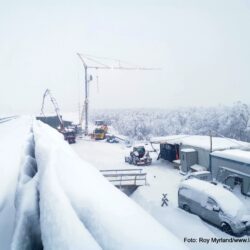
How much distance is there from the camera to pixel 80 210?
0.87 m

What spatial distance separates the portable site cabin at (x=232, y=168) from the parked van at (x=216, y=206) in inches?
Result: 142

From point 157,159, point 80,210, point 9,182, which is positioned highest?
point 80,210

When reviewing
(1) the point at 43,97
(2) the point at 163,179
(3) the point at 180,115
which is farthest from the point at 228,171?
(3) the point at 180,115

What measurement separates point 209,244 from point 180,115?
96.5m

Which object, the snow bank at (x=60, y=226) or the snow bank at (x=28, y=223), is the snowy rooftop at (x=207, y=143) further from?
the snow bank at (x=60, y=226)

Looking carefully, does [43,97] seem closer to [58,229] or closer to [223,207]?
[223,207]

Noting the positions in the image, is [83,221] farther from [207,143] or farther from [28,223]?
[207,143]

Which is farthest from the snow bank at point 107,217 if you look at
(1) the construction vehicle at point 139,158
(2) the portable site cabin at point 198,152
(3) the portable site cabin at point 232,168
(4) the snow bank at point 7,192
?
(1) the construction vehicle at point 139,158

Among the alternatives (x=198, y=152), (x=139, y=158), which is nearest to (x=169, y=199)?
(x=198, y=152)

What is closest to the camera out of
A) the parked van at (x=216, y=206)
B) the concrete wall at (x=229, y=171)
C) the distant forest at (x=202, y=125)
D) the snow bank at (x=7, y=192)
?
the snow bank at (x=7, y=192)

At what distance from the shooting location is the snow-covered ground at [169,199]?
1062 cm

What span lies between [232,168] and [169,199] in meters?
4.49

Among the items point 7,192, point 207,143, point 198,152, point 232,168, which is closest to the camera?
point 7,192

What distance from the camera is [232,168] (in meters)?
16.4
